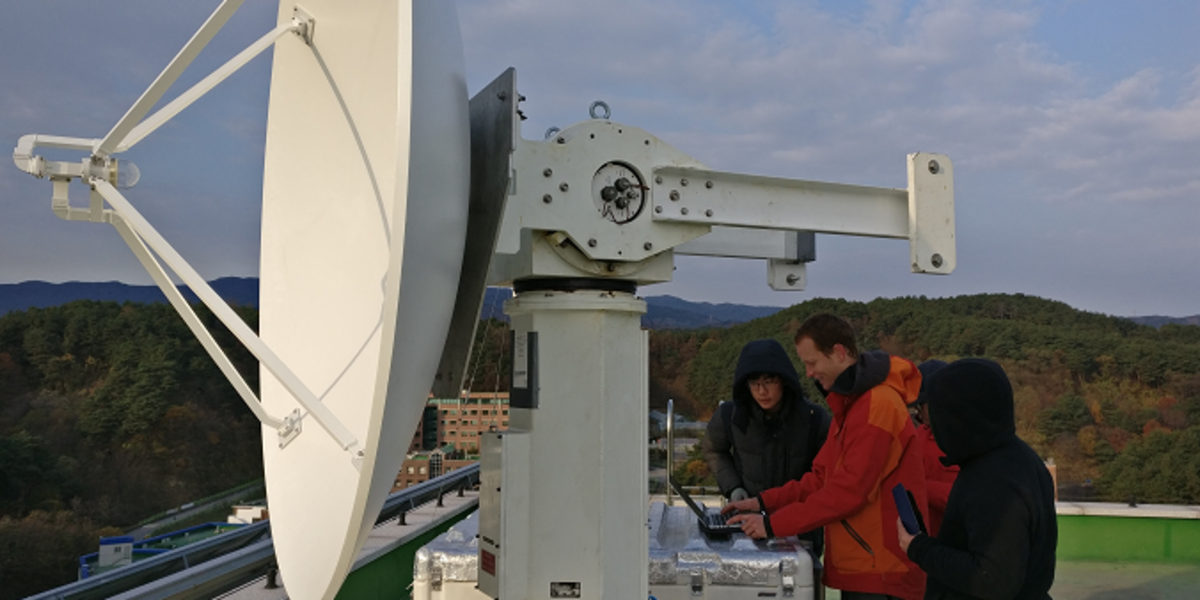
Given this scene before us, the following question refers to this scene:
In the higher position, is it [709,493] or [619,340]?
[619,340]

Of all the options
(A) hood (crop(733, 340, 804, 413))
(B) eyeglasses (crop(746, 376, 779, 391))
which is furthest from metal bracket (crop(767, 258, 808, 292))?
(B) eyeglasses (crop(746, 376, 779, 391))

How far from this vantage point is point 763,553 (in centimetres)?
243

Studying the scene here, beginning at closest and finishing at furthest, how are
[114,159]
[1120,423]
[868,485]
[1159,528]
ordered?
[114,159]
[868,485]
[1159,528]
[1120,423]

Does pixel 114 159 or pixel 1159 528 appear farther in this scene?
pixel 1159 528

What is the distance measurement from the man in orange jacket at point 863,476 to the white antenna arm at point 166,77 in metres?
1.84

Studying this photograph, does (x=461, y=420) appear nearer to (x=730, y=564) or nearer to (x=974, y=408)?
(x=730, y=564)


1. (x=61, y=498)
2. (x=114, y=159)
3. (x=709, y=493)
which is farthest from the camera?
(x=61, y=498)

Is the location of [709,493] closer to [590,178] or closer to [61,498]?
[590,178]

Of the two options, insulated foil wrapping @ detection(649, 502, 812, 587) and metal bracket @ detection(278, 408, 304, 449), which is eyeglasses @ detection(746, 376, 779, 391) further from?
metal bracket @ detection(278, 408, 304, 449)

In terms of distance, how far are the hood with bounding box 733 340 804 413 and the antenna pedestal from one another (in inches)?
46.0

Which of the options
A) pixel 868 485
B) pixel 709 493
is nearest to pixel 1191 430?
pixel 709 493

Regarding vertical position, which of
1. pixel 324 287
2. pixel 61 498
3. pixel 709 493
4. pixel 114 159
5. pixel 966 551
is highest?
pixel 114 159

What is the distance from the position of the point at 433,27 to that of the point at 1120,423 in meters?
16.7

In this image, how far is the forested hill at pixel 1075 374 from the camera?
13.1m
